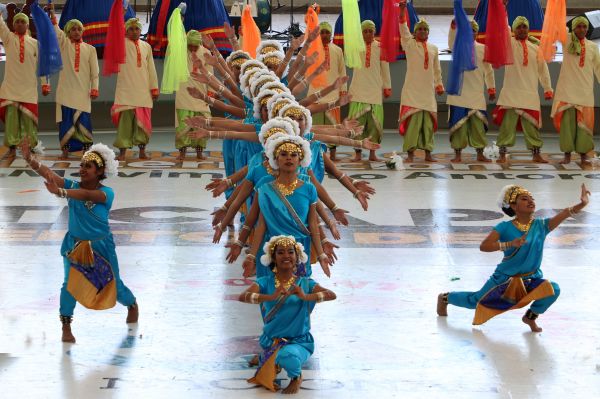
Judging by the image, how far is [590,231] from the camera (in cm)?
1162

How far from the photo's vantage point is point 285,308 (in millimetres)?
7293

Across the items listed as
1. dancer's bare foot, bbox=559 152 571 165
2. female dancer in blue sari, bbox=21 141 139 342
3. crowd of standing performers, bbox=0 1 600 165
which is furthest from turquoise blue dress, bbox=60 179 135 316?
dancer's bare foot, bbox=559 152 571 165

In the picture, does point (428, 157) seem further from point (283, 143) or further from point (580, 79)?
point (283, 143)

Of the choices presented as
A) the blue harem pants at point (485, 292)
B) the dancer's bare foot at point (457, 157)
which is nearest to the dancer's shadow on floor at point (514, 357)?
the blue harem pants at point (485, 292)

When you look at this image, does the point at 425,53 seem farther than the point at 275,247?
Yes

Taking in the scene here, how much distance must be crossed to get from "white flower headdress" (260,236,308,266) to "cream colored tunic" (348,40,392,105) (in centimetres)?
890

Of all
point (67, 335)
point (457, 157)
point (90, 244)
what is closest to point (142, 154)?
point (457, 157)

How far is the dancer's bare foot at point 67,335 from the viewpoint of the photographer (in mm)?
8039

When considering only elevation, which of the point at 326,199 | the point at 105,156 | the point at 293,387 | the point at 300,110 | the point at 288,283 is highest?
the point at 300,110

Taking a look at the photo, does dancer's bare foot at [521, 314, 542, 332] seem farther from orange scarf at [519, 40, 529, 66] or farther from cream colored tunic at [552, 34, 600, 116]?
orange scarf at [519, 40, 529, 66]

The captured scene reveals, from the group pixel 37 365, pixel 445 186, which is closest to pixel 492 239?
pixel 37 365

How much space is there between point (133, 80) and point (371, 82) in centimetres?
270

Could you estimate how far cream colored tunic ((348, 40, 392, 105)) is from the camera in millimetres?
16234

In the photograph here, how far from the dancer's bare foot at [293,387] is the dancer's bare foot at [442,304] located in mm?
1776
